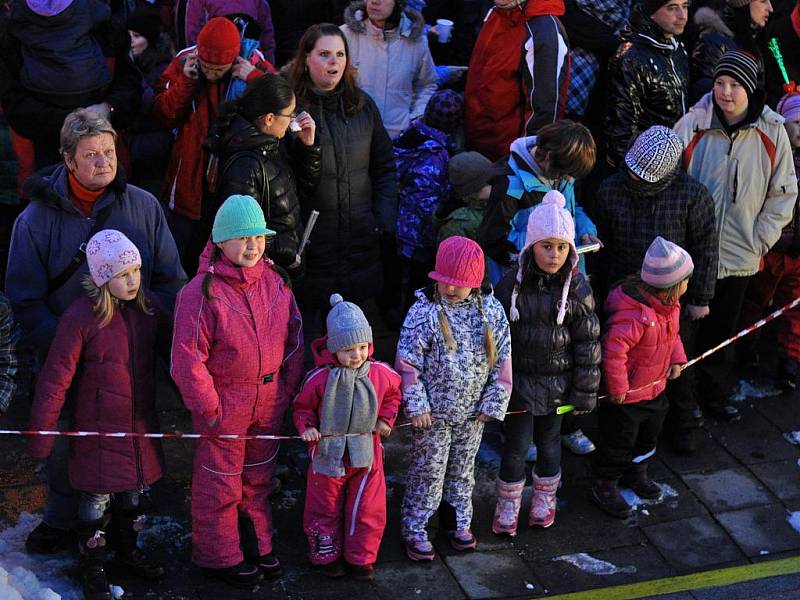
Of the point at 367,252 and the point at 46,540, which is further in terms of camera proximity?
the point at 367,252

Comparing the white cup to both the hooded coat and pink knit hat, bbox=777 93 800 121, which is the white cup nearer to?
the hooded coat

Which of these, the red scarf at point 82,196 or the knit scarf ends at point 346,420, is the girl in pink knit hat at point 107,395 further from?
the knit scarf ends at point 346,420

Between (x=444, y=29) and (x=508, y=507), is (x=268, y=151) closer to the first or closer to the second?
(x=508, y=507)

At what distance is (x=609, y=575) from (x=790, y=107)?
373cm

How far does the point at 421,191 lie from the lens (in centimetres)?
821

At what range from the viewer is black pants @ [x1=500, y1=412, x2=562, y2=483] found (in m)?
6.74

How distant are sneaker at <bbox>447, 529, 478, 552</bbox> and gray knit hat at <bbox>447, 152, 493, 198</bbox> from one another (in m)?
2.20

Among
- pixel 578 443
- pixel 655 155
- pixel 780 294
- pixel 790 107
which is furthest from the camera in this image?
pixel 780 294

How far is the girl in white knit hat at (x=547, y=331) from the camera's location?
21.1ft

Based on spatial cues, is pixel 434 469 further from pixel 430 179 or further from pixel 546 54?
pixel 546 54

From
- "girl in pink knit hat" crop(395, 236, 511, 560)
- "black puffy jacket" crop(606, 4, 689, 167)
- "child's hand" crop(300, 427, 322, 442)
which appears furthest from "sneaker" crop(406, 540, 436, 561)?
"black puffy jacket" crop(606, 4, 689, 167)

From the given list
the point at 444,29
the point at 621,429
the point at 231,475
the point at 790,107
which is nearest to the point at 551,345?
the point at 621,429

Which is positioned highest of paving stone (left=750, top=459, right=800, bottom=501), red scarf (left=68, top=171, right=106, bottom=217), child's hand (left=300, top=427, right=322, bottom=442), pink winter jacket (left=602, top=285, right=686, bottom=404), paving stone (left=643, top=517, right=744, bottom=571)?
red scarf (left=68, top=171, right=106, bottom=217)

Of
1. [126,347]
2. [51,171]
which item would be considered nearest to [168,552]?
[126,347]
